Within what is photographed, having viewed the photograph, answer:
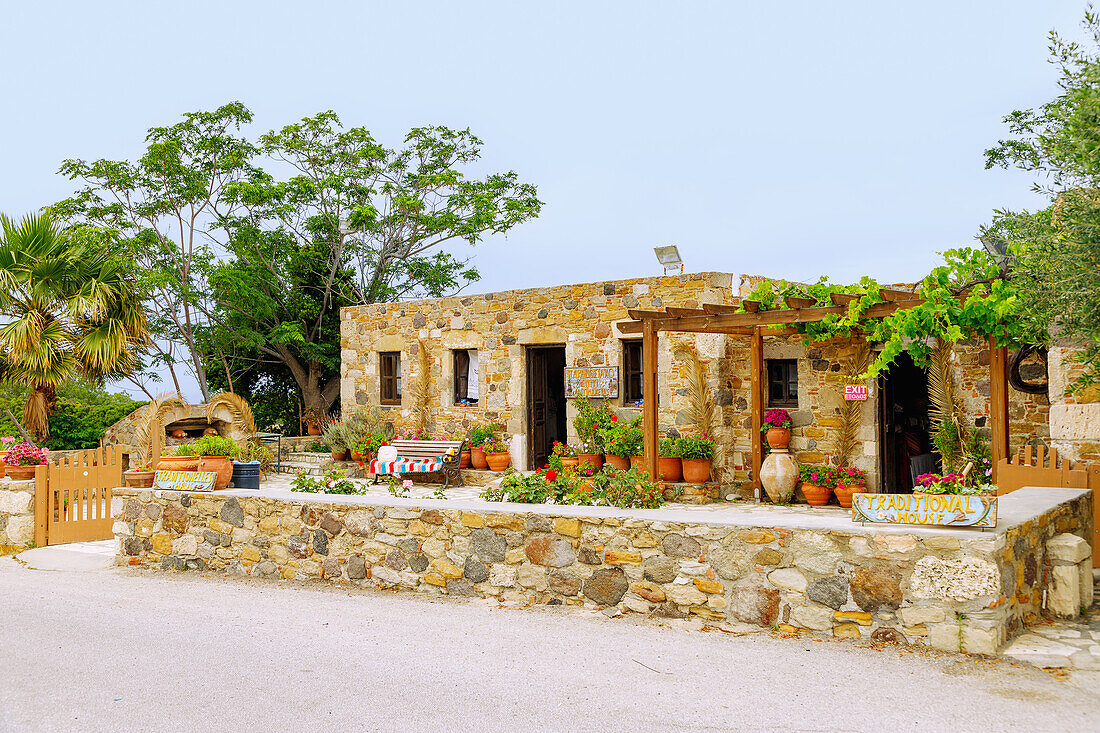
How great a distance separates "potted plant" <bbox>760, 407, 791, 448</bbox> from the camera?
32.3 ft

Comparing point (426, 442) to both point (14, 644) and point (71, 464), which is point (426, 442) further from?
point (14, 644)

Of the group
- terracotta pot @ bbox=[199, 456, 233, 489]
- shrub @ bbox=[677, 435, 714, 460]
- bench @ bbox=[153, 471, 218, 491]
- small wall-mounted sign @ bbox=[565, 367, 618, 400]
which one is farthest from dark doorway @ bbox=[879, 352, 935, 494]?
bench @ bbox=[153, 471, 218, 491]

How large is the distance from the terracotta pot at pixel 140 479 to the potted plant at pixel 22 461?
2.15 metres

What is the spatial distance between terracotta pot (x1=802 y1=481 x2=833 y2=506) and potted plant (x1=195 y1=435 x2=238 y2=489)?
608cm

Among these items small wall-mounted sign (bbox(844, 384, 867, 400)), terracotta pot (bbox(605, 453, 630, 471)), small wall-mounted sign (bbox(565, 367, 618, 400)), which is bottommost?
terracotta pot (bbox(605, 453, 630, 471))

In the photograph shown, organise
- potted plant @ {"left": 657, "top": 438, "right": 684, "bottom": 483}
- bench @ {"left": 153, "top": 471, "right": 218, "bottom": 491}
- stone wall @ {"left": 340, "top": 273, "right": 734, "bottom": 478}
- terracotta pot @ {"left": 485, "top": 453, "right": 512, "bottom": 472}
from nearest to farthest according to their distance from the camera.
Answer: bench @ {"left": 153, "top": 471, "right": 218, "bottom": 491}, potted plant @ {"left": 657, "top": 438, "right": 684, "bottom": 483}, stone wall @ {"left": 340, "top": 273, "right": 734, "bottom": 478}, terracotta pot @ {"left": 485, "top": 453, "right": 512, "bottom": 472}

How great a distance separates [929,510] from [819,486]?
17.1ft

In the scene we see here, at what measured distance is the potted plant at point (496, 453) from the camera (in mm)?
12336

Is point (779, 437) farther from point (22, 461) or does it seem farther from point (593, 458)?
point (22, 461)

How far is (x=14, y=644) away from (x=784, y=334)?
8030mm

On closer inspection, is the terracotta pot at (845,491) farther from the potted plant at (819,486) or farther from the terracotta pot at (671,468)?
the terracotta pot at (671,468)

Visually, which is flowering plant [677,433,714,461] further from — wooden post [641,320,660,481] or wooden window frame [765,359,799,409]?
wooden post [641,320,660,481]

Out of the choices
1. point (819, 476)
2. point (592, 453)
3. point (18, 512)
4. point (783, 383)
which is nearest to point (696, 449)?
point (783, 383)

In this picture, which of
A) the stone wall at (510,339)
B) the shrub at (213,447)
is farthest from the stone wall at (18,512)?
the stone wall at (510,339)
